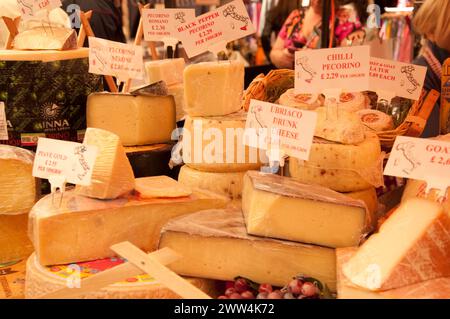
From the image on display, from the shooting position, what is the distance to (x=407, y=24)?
4750mm

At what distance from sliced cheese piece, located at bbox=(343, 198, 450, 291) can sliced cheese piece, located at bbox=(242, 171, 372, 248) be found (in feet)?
0.41

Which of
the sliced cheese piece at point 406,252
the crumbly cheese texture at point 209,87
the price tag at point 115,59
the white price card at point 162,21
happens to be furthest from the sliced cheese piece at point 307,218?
the white price card at point 162,21

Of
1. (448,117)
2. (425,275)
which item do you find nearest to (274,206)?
(425,275)

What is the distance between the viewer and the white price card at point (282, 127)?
160 centimetres

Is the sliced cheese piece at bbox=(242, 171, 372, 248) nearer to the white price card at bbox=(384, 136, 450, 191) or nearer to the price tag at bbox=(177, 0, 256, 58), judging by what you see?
the white price card at bbox=(384, 136, 450, 191)

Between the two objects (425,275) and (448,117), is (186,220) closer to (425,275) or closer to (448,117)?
(425,275)

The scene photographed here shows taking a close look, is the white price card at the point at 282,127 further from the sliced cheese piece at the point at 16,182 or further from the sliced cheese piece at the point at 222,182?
the sliced cheese piece at the point at 16,182

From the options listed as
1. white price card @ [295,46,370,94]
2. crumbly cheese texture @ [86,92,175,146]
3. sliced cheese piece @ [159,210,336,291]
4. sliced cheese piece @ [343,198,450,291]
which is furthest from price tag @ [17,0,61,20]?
sliced cheese piece @ [343,198,450,291]

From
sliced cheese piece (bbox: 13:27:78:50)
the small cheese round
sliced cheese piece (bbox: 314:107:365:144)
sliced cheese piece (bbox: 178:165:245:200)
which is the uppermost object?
sliced cheese piece (bbox: 13:27:78:50)

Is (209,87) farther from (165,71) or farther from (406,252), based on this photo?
(406,252)

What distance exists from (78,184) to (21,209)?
286 mm

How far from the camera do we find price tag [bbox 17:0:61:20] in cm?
212

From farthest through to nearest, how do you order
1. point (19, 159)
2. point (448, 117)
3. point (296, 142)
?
1. point (448, 117)
2. point (19, 159)
3. point (296, 142)

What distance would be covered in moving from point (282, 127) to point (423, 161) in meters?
0.37
